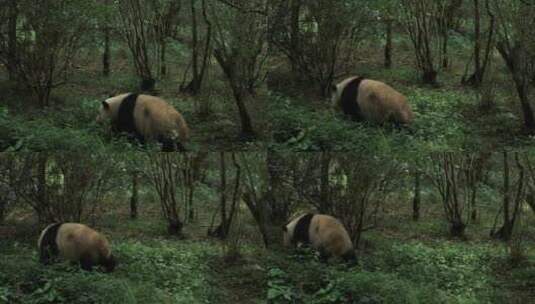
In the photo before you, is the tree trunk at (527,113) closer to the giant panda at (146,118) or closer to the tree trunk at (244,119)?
the tree trunk at (244,119)

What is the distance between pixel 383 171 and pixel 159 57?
2773 mm

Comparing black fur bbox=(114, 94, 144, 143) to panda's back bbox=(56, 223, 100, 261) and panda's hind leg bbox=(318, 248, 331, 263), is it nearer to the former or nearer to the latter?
panda's back bbox=(56, 223, 100, 261)

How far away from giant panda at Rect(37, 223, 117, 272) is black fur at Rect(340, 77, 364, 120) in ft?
10.3

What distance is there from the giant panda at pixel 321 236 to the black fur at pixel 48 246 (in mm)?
2654

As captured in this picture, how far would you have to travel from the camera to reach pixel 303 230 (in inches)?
323

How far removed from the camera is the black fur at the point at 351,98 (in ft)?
25.6

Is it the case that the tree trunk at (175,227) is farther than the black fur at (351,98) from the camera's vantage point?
Yes

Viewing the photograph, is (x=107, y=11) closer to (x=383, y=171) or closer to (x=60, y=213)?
(x=60, y=213)

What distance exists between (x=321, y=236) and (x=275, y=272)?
664mm

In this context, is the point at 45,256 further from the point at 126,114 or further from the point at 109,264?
the point at 126,114

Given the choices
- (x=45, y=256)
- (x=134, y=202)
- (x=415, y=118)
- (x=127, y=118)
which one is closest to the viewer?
(x=127, y=118)

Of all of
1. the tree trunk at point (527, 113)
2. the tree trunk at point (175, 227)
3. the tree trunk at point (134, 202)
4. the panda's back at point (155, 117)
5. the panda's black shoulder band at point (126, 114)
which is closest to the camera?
the panda's black shoulder band at point (126, 114)

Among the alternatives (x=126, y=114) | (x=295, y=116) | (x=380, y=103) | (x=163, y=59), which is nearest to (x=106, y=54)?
(x=163, y=59)

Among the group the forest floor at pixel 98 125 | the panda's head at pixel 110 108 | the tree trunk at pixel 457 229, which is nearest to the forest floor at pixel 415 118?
the forest floor at pixel 98 125
